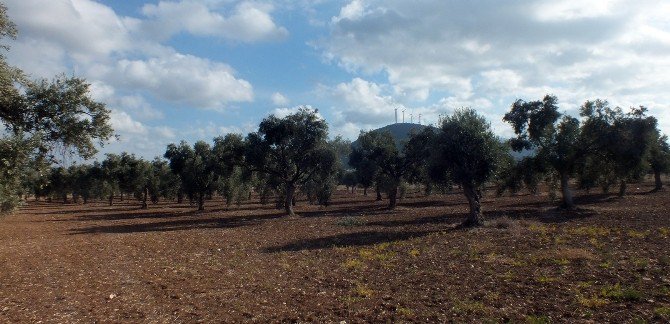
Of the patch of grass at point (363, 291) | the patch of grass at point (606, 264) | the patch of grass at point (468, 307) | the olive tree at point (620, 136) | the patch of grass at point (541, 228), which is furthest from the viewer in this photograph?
the olive tree at point (620, 136)

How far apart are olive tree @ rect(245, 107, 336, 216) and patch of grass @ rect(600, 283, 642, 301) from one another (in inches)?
1426

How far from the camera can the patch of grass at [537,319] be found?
10344 mm

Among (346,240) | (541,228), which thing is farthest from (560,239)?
(346,240)

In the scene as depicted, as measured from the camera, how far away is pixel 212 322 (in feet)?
38.4

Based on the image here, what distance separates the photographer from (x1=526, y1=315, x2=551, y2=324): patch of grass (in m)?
10.3

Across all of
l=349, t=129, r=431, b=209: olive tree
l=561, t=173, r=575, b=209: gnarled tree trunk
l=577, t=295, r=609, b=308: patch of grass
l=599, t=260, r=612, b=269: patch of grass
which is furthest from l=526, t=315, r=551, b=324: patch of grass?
l=349, t=129, r=431, b=209: olive tree

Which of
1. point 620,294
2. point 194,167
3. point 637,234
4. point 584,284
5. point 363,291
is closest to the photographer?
point 620,294

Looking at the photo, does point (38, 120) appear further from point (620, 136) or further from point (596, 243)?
point (620, 136)

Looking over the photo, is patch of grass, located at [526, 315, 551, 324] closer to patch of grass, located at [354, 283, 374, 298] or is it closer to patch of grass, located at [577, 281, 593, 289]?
patch of grass, located at [577, 281, 593, 289]

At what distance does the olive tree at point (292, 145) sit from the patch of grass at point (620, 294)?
36.2m

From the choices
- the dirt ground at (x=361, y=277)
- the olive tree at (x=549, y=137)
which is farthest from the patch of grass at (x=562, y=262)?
the olive tree at (x=549, y=137)

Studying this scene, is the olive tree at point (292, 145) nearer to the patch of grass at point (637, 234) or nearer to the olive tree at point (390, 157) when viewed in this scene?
the olive tree at point (390, 157)

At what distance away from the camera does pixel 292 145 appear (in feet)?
158

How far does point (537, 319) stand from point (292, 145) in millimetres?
39094
